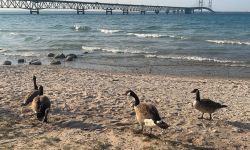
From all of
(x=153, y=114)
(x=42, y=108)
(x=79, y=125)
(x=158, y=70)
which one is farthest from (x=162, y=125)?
(x=158, y=70)

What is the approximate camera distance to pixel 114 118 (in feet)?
33.9

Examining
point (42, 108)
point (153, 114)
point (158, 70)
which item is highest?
point (153, 114)

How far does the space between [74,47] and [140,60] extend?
458 inches

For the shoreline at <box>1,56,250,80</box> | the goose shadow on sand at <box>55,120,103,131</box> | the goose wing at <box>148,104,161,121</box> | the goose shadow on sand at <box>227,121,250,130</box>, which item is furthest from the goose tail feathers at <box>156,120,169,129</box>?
the shoreline at <box>1,56,250,80</box>

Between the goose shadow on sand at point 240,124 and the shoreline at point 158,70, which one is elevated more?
the goose shadow on sand at point 240,124

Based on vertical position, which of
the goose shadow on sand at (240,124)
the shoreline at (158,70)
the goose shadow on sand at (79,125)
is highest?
the goose shadow on sand at (79,125)

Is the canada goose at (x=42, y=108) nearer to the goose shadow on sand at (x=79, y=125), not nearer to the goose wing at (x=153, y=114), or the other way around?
the goose shadow on sand at (x=79, y=125)

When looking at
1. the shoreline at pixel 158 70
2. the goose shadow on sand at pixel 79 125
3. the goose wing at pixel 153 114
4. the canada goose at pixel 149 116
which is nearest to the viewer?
the canada goose at pixel 149 116

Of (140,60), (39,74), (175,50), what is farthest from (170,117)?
(175,50)

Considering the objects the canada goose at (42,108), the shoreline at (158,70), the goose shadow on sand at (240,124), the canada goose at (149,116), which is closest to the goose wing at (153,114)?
the canada goose at (149,116)

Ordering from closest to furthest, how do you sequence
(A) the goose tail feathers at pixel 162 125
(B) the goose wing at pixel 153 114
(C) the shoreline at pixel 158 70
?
(A) the goose tail feathers at pixel 162 125
(B) the goose wing at pixel 153 114
(C) the shoreline at pixel 158 70

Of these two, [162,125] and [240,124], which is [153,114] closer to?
[162,125]

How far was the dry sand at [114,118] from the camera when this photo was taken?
823cm

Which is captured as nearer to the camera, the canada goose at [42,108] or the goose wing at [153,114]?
the goose wing at [153,114]
